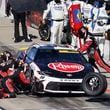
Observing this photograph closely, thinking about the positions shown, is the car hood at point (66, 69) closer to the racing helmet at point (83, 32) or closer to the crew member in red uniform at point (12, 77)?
the crew member in red uniform at point (12, 77)

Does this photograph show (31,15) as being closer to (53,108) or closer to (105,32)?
(105,32)

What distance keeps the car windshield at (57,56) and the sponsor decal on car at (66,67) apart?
0.31m

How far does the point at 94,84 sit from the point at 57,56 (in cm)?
184

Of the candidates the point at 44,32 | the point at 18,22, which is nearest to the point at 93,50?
the point at 44,32

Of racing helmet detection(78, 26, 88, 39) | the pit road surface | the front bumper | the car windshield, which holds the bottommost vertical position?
the pit road surface

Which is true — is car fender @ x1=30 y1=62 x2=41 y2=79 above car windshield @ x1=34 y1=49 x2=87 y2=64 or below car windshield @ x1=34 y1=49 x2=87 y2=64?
below

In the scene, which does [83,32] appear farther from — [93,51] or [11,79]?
[11,79]

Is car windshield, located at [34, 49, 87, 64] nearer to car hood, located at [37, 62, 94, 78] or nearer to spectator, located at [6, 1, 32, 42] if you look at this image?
car hood, located at [37, 62, 94, 78]

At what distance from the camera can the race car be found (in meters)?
16.4

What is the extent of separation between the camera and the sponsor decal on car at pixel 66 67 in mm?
16891

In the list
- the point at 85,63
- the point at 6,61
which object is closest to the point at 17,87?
the point at 6,61

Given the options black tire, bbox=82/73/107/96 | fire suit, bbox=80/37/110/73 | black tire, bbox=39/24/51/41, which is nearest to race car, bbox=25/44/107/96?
black tire, bbox=82/73/107/96

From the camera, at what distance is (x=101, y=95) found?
56.7 ft

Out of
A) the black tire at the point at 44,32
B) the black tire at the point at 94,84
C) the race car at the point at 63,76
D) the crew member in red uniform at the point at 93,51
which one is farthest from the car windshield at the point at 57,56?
the black tire at the point at 44,32
